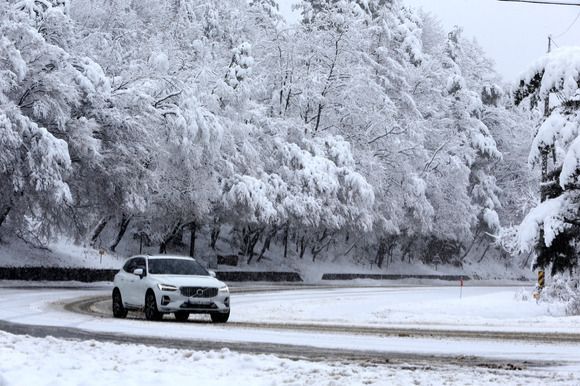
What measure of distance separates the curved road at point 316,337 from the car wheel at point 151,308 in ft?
0.92

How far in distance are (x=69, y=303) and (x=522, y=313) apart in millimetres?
14616

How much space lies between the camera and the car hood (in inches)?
830

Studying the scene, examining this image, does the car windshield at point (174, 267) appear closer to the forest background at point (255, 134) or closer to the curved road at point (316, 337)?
the curved road at point (316, 337)

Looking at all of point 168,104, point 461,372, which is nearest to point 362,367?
point 461,372

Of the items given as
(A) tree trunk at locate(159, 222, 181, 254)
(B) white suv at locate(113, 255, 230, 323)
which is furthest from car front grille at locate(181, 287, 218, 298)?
(A) tree trunk at locate(159, 222, 181, 254)

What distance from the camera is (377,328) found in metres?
20.8

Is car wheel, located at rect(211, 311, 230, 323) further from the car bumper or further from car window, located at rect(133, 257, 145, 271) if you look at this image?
car window, located at rect(133, 257, 145, 271)

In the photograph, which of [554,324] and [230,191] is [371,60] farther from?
[554,324]

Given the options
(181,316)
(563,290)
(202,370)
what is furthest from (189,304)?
(563,290)

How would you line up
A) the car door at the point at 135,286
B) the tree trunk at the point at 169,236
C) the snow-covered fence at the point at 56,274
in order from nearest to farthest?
the car door at the point at 135,286 < the snow-covered fence at the point at 56,274 < the tree trunk at the point at 169,236

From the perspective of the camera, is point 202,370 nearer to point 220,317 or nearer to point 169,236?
point 220,317

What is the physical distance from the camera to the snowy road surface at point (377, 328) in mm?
13156

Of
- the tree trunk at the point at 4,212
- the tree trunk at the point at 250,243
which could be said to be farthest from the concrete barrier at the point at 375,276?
the tree trunk at the point at 4,212

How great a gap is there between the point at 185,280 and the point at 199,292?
47cm
